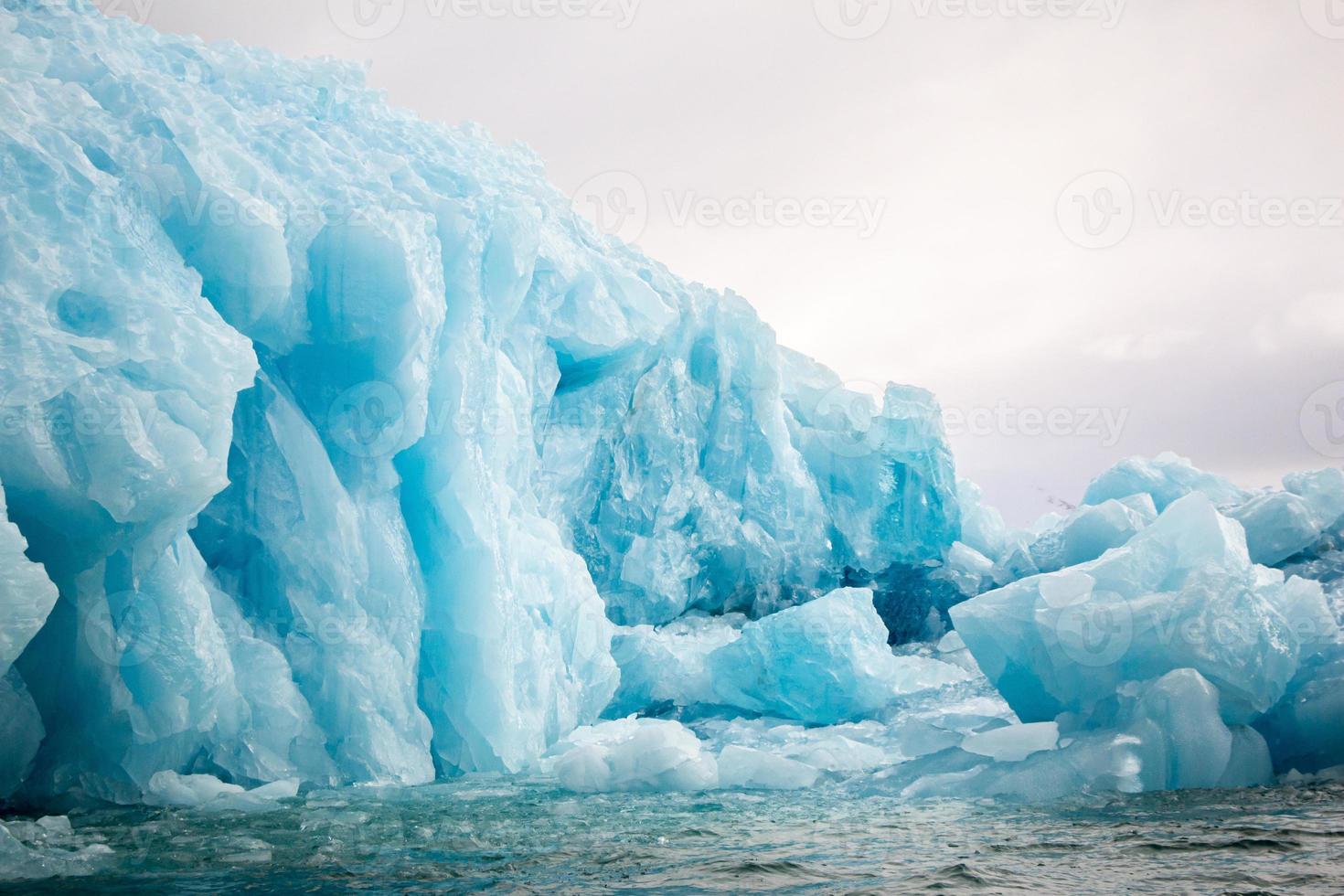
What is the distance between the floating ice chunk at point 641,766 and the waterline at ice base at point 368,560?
0.02 metres

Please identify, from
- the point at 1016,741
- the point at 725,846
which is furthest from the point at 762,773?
the point at 725,846

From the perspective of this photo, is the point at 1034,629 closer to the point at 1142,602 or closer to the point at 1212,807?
the point at 1142,602

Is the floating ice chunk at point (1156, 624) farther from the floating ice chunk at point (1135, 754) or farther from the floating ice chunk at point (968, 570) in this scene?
the floating ice chunk at point (968, 570)

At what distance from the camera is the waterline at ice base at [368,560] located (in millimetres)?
6344

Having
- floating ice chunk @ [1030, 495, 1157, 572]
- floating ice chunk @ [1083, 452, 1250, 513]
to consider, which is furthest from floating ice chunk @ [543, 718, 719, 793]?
floating ice chunk @ [1083, 452, 1250, 513]

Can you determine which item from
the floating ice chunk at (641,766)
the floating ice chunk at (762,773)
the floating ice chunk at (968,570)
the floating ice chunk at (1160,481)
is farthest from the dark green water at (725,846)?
the floating ice chunk at (1160,481)

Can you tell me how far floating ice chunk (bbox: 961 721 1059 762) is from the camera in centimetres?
773

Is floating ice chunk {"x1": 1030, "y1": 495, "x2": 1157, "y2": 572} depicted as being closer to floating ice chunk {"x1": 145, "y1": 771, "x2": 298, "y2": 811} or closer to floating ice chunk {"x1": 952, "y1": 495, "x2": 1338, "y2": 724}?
floating ice chunk {"x1": 952, "y1": 495, "x2": 1338, "y2": 724}

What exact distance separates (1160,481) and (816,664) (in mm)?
9030

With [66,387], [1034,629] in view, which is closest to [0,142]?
[66,387]

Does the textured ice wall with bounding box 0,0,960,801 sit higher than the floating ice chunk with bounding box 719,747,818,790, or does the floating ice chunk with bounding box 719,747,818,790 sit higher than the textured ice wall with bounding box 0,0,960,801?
the textured ice wall with bounding box 0,0,960,801

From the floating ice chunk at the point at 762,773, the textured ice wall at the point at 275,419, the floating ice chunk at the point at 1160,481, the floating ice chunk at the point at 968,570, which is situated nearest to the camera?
the textured ice wall at the point at 275,419

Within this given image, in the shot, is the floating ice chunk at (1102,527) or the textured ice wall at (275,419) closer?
the textured ice wall at (275,419)

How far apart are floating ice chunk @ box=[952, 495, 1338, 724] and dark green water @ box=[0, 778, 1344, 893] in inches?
39.0
